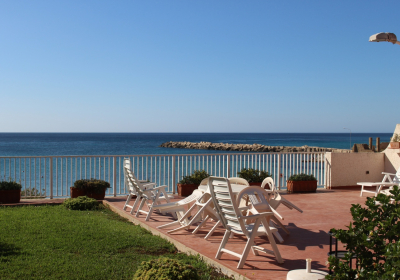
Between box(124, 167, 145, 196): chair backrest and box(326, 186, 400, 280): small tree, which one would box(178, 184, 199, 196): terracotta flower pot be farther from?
box(326, 186, 400, 280): small tree

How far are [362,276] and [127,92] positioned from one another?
41485 millimetres

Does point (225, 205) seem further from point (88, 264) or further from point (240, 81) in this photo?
point (240, 81)

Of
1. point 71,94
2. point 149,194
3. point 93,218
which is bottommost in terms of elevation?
point 93,218

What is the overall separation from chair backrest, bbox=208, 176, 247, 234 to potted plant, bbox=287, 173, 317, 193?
20.6 ft

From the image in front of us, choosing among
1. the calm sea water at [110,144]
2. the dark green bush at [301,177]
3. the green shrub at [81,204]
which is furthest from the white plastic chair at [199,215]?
the calm sea water at [110,144]

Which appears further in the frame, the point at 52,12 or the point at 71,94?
the point at 71,94

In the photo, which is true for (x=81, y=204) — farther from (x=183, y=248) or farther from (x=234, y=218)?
(x=234, y=218)

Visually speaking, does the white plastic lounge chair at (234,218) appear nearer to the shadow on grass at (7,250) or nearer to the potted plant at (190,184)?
the shadow on grass at (7,250)

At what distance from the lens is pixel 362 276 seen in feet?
7.64

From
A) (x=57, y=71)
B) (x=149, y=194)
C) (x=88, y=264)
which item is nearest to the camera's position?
(x=88, y=264)

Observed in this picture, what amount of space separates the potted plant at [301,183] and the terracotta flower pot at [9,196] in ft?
22.1

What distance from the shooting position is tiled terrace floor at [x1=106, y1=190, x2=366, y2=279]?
4.09 meters

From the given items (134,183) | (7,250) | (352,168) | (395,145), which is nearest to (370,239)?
(7,250)

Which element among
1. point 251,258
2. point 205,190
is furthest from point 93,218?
point 251,258
